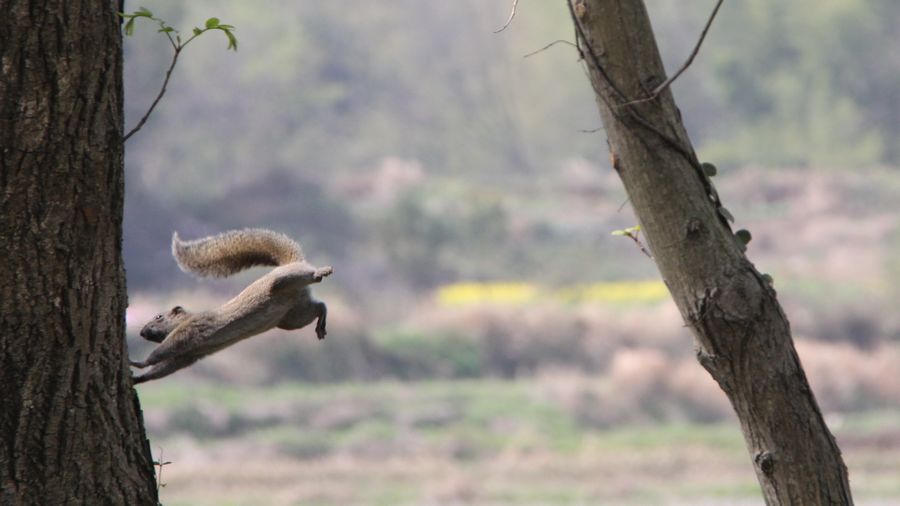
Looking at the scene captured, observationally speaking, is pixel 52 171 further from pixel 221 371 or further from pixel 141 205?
pixel 141 205

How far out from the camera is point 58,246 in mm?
1548

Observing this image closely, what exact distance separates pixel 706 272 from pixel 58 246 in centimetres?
87

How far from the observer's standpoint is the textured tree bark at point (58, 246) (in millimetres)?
1525

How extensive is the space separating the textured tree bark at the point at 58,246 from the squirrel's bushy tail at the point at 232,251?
19 centimetres

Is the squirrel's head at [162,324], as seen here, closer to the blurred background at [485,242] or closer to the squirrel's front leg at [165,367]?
the squirrel's front leg at [165,367]

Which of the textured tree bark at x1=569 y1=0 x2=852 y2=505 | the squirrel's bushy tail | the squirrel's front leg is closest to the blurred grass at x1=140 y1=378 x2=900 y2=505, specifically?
the textured tree bark at x1=569 y1=0 x2=852 y2=505

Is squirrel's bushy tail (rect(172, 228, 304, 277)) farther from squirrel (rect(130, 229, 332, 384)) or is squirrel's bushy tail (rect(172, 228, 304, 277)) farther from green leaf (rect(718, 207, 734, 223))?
green leaf (rect(718, 207, 734, 223))

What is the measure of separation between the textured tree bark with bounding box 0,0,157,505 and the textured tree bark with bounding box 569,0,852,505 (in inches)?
27.2

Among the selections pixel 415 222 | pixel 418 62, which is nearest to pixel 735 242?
pixel 415 222

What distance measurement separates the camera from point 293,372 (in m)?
→ 13.4

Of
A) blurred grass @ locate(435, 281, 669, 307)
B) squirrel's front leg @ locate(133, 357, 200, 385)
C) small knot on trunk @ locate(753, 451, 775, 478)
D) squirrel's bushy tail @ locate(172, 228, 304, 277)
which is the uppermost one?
blurred grass @ locate(435, 281, 669, 307)

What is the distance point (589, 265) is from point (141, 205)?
5.87 metres

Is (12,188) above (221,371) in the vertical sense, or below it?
below

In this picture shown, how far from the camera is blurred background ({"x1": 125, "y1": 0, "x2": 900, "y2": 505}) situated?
1065 centimetres
